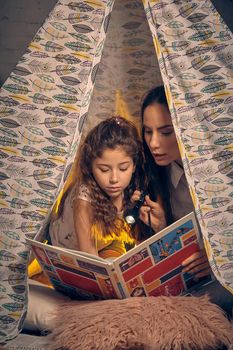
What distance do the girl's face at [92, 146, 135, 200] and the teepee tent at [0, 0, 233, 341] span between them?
0.15 metres

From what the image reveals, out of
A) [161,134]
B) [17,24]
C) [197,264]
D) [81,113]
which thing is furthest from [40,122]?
[17,24]

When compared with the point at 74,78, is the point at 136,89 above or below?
below

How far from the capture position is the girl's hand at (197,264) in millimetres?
1413

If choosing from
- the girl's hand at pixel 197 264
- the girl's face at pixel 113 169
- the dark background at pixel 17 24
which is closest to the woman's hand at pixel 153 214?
the girl's face at pixel 113 169

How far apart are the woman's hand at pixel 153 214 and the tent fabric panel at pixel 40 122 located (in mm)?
328

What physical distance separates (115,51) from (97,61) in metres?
0.30

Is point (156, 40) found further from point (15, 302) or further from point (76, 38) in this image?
point (15, 302)

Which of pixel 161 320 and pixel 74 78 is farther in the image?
pixel 74 78

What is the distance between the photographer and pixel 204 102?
4.53ft

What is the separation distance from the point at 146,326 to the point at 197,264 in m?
0.26

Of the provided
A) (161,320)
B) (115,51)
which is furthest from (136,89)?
(161,320)

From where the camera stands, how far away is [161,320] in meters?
1.27

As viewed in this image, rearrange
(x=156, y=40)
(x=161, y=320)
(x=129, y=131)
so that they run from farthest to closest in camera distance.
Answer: (x=129, y=131)
(x=156, y=40)
(x=161, y=320)

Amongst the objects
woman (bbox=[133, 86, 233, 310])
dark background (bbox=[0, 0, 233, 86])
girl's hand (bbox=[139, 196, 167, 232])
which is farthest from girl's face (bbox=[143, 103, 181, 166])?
dark background (bbox=[0, 0, 233, 86])
